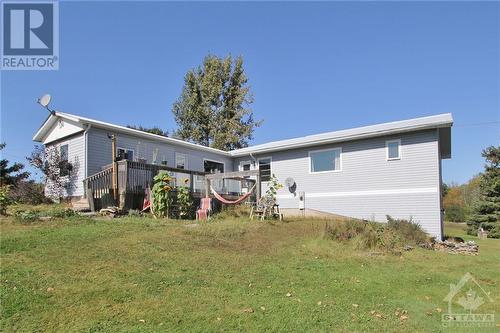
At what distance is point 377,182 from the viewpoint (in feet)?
48.8

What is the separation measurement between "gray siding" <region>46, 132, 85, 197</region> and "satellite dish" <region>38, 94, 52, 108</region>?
6.23ft

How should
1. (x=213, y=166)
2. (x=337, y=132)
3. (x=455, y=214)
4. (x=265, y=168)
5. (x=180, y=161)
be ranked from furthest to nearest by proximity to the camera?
(x=455, y=214) → (x=213, y=166) → (x=265, y=168) → (x=180, y=161) → (x=337, y=132)

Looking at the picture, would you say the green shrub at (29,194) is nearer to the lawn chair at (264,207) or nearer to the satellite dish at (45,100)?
the satellite dish at (45,100)

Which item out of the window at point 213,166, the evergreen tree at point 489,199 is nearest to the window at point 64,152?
the window at point 213,166

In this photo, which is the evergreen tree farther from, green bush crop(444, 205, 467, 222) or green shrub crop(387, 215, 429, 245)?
green shrub crop(387, 215, 429, 245)

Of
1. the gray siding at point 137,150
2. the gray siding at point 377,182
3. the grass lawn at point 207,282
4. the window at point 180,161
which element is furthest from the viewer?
the window at point 180,161

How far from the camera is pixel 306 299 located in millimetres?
5184

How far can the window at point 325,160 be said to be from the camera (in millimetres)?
16219

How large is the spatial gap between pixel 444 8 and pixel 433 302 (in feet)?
30.2

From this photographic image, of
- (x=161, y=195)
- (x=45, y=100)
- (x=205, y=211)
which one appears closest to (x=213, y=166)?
(x=205, y=211)

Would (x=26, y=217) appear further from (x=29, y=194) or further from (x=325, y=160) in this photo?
(x=325, y=160)

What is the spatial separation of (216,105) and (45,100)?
18.0m

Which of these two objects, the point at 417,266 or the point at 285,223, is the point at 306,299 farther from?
the point at 285,223

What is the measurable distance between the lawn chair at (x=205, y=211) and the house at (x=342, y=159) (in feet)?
12.6
